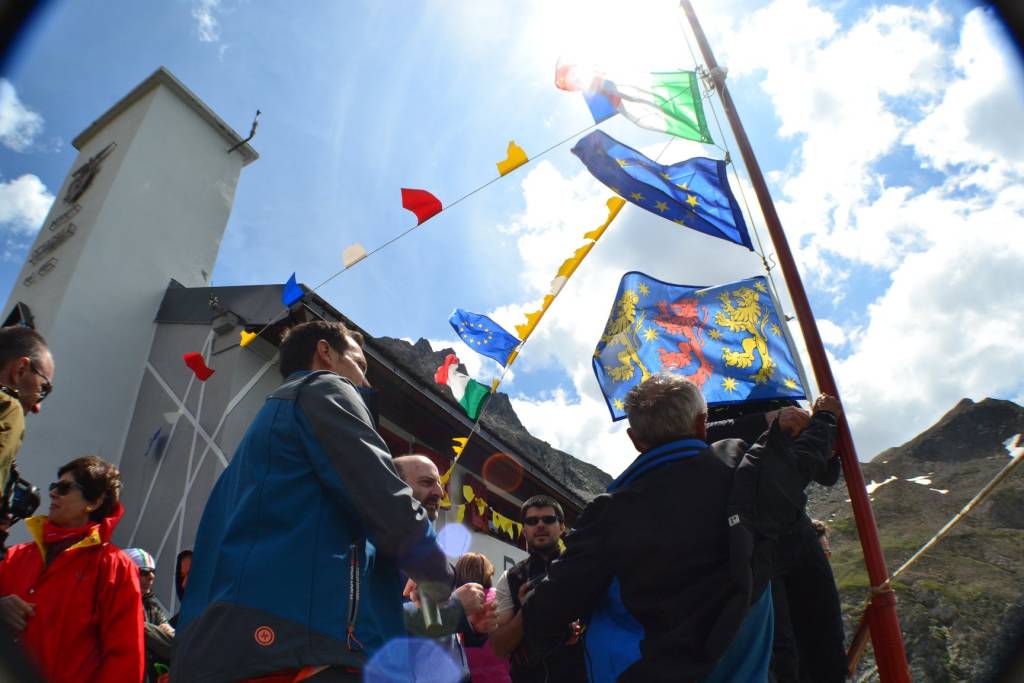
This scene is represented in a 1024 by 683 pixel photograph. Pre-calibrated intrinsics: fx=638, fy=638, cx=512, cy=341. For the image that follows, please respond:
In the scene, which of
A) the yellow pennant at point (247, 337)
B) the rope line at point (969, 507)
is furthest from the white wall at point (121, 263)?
the rope line at point (969, 507)

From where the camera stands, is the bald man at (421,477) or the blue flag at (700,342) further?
the blue flag at (700,342)

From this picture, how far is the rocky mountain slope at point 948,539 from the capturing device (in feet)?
137

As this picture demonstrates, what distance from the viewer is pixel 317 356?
2.18 meters

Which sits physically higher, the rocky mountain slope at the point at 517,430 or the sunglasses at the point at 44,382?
the rocky mountain slope at the point at 517,430

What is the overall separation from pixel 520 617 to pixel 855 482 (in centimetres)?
Answer: 157

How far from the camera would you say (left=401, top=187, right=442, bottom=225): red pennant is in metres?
4.86

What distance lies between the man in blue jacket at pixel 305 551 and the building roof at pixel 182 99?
11970mm

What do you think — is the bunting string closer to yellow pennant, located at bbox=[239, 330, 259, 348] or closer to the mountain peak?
yellow pennant, located at bbox=[239, 330, 259, 348]

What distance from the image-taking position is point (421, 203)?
490 cm

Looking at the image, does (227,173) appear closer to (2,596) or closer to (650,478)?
(2,596)

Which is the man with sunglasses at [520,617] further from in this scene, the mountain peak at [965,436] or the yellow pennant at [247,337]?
the mountain peak at [965,436]

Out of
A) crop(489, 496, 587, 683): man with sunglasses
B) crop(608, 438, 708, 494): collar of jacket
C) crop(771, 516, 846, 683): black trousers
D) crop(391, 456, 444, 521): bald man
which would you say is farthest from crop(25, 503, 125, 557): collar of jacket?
crop(771, 516, 846, 683): black trousers

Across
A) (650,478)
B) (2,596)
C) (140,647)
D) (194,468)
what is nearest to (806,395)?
(650,478)

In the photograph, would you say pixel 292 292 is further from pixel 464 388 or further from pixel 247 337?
pixel 464 388
